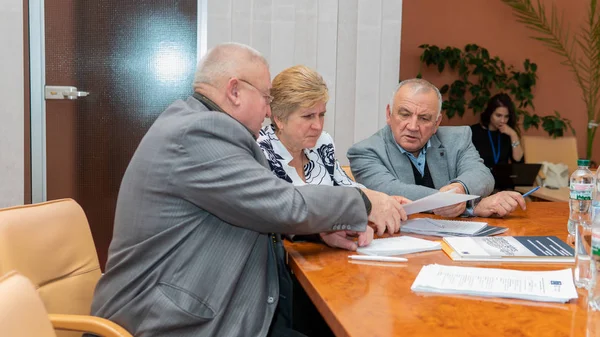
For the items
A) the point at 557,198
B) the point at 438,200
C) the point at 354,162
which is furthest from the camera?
the point at 557,198

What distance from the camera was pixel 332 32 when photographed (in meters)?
4.10

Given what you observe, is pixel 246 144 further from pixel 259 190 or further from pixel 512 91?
pixel 512 91

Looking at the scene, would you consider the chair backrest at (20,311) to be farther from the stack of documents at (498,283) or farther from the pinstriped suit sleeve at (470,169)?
the pinstriped suit sleeve at (470,169)

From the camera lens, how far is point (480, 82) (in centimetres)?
645

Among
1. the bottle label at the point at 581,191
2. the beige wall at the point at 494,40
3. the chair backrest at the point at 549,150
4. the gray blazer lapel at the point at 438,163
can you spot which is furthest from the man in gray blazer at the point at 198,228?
the beige wall at the point at 494,40

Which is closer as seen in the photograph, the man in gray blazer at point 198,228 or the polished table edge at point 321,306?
the polished table edge at point 321,306

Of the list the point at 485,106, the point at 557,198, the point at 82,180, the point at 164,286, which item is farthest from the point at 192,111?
the point at 485,106

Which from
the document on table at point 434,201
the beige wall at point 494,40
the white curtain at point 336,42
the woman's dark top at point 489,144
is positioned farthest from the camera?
the beige wall at point 494,40

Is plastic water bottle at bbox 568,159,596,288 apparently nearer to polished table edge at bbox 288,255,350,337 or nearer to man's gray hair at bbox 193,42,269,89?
polished table edge at bbox 288,255,350,337

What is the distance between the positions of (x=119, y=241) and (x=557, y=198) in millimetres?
3679

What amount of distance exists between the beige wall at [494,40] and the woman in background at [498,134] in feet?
1.93

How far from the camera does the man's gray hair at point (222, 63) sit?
5.79 ft

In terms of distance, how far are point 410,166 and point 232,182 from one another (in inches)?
56.7

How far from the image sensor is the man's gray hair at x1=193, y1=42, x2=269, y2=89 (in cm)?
176
